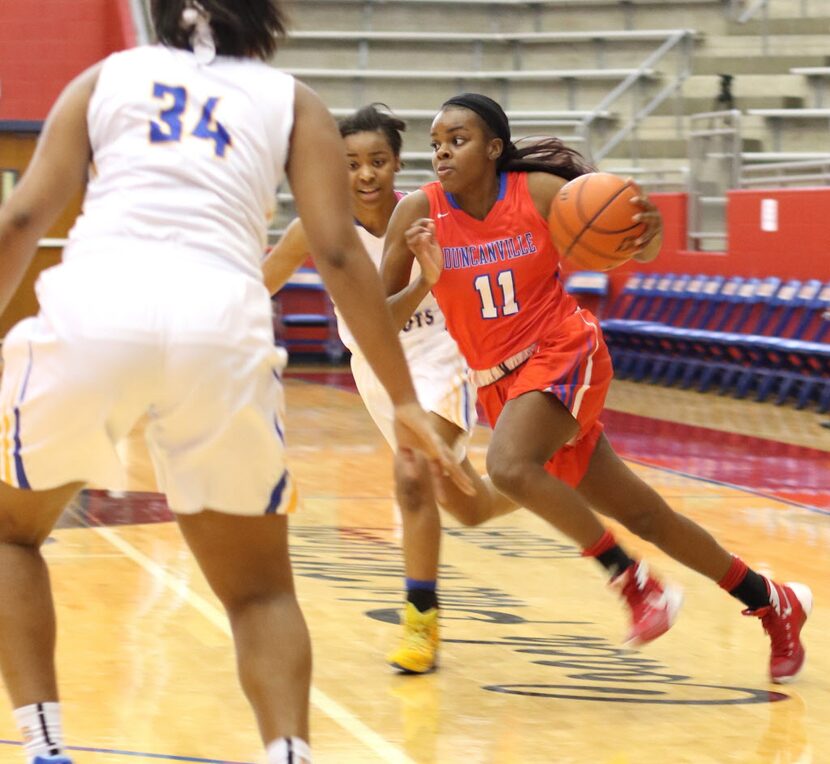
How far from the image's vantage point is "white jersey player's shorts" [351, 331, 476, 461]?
4.43 m

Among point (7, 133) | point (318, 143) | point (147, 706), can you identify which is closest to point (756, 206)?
point (7, 133)

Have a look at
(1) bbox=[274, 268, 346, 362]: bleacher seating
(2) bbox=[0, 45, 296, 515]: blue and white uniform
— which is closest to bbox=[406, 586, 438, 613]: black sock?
(2) bbox=[0, 45, 296, 515]: blue and white uniform

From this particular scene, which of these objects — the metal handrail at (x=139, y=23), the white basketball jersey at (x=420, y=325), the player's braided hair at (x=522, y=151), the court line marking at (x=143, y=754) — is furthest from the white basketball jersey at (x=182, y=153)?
the metal handrail at (x=139, y=23)

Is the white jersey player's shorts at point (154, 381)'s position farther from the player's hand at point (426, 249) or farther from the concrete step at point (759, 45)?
the concrete step at point (759, 45)

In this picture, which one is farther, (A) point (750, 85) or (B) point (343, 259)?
(A) point (750, 85)

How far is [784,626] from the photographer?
13.1ft

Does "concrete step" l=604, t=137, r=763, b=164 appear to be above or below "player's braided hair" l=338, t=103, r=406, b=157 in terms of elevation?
below

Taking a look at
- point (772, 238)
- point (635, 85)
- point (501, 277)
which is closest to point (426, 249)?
point (501, 277)

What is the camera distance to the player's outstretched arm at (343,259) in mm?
2396

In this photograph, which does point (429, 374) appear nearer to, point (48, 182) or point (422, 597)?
point (422, 597)

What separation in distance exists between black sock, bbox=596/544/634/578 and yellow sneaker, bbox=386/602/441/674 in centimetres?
53

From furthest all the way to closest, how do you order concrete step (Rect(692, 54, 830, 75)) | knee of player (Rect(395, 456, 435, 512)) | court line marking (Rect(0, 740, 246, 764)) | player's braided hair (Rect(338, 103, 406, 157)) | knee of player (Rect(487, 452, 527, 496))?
concrete step (Rect(692, 54, 830, 75))
player's braided hair (Rect(338, 103, 406, 157))
knee of player (Rect(395, 456, 435, 512))
knee of player (Rect(487, 452, 527, 496))
court line marking (Rect(0, 740, 246, 764))

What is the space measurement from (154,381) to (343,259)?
369 millimetres

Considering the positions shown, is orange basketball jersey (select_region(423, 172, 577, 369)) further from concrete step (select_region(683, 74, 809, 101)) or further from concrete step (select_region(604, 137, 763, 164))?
concrete step (select_region(683, 74, 809, 101))
